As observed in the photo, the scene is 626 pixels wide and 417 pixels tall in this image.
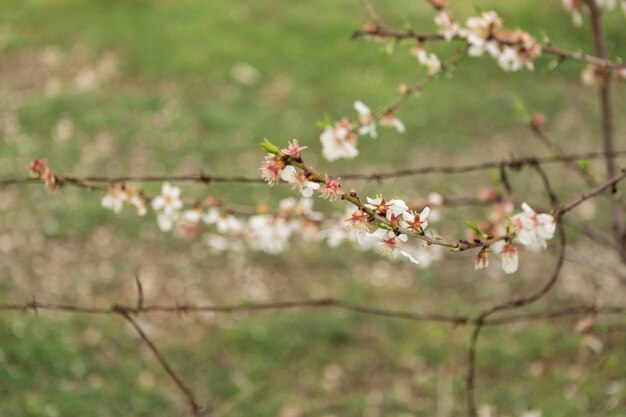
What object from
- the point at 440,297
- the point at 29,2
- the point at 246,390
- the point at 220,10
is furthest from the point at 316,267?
the point at 29,2

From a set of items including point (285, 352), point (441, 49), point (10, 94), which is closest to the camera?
point (285, 352)

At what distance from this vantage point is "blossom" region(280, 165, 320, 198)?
1263mm

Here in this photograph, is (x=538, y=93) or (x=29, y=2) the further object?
(x=29, y=2)

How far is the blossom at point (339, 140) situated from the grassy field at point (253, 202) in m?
0.48

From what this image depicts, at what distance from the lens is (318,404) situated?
3.27 m


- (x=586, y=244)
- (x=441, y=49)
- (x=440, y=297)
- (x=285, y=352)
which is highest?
(x=441, y=49)

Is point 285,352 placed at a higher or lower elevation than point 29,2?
lower

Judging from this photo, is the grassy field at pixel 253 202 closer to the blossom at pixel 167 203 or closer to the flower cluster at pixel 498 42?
the flower cluster at pixel 498 42

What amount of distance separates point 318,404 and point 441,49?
4.03 m

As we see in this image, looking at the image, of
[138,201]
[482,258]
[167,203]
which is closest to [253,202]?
[167,203]

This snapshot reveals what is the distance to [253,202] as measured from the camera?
489 centimetres

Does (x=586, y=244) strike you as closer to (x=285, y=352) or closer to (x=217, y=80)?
(x=285, y=352)

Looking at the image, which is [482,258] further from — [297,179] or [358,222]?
[297,179]

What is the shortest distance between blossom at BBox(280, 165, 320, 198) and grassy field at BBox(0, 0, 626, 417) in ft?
2.90
